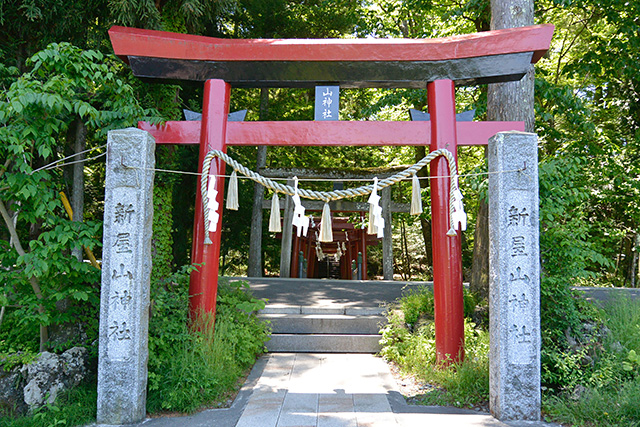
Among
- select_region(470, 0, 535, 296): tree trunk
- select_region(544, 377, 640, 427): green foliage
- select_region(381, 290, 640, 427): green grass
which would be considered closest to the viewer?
select_region(544, 377, 640, 427): green foliage

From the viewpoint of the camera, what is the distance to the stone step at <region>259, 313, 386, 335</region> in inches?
270

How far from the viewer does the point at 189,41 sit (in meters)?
5.73

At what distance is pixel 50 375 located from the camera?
4.50m

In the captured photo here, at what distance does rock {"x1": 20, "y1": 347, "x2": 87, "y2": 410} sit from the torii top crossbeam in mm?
3635

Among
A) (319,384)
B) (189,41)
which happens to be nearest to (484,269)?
(319,384)

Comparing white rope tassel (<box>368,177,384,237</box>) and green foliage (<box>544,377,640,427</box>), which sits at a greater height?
white rope tassel (<box>368,177,384,237</box>)

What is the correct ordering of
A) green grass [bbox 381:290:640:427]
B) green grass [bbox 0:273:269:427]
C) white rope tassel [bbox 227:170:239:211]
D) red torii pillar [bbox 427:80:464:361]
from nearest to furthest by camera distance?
1. green grass [bbox 381:290:640:427]
2. green grass [bbox 0:273:269:427]
3. white rope tassel [bbox 227:170:239:211]
4. red torii pillar [bbox 427:80:464:361]

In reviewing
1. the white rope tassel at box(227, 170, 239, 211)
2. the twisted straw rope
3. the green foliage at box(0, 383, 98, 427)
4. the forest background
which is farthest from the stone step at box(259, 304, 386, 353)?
the green foliage at box(0, 383, 98, 427)

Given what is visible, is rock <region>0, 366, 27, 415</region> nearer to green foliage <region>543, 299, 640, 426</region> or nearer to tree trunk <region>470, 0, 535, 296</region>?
green foliage <region>543, 299, 640, 426</region>

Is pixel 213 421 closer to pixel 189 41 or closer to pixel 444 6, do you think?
pixel 189 41

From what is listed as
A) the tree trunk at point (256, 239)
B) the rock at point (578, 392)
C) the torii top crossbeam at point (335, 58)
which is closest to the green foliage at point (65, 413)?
the torii top crossbeam at point (335, 58)

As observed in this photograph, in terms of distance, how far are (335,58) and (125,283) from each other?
3755mm

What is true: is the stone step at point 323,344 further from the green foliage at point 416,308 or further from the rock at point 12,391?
the rock at point 12,391

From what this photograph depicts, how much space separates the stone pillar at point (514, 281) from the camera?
418 cm
